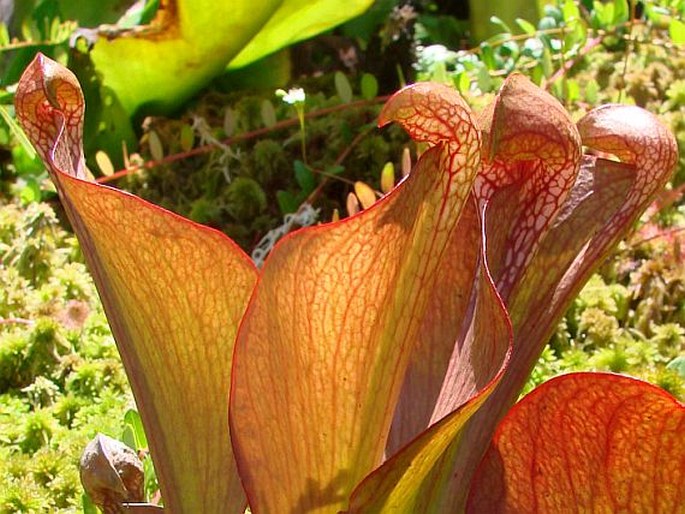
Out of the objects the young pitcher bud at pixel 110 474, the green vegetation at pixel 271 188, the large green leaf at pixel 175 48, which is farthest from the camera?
the large green leaf at pixel 175 48

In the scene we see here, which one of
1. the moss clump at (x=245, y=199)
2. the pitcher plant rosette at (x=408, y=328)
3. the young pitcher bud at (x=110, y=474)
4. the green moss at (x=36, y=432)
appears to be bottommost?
the green moss at (x=36, y=432)

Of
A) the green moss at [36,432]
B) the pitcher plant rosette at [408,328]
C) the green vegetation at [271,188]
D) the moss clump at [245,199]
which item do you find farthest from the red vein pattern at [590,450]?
the moss clump at [245,199]

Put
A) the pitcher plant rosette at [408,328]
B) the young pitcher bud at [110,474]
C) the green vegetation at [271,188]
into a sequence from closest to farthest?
the pitcher plant rosette at [408,328], the young pitcher bud at [110,474], the green vegetation at [271,188]

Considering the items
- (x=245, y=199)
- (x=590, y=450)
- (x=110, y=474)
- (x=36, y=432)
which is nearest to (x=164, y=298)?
(x=110, y=474)

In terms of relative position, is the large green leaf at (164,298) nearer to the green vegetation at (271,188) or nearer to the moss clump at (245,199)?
the green vegetation at (271,188)

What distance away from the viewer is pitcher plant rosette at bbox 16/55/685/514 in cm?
58

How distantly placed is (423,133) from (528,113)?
0.21 ft

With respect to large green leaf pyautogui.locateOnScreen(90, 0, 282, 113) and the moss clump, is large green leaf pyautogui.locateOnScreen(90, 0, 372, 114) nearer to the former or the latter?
large green leaf pyautogui.locateOnScreen(90, 0, 282, 113)

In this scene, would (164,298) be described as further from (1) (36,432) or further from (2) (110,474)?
(1) (36,432)

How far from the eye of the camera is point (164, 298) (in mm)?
626

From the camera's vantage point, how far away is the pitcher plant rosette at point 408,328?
58 cm

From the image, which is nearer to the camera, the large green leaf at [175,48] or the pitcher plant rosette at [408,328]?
the pitcher plant rosette at [408,328]

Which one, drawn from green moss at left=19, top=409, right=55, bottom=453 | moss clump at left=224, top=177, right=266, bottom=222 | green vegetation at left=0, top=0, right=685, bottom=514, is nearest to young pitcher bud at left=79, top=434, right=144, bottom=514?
green vegetation at left=0, top=0, right=685, bottom=514

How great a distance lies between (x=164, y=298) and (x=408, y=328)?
16 centimetres
